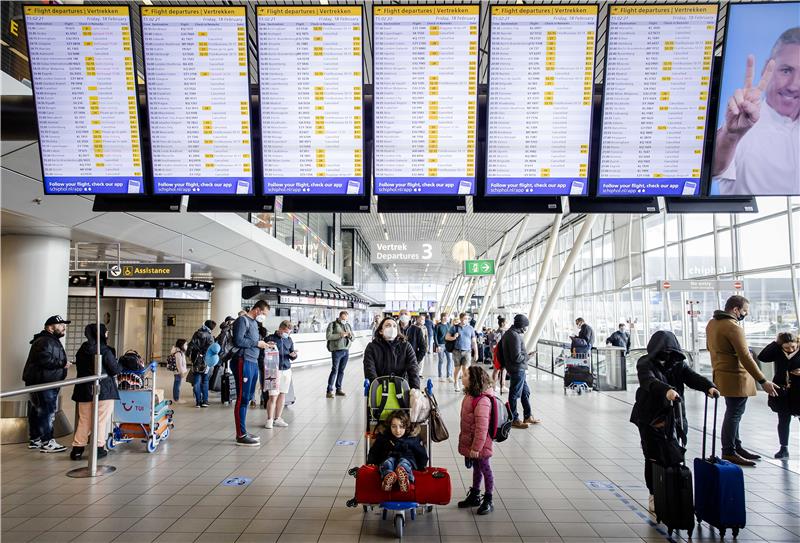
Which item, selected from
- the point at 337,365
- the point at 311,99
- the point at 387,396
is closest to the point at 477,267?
the point at 337,365

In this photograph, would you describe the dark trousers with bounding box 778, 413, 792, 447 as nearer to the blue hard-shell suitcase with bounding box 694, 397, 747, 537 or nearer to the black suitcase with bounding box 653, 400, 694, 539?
the blue hard-shell suitcase with bounding box 694, 397, 747, 537

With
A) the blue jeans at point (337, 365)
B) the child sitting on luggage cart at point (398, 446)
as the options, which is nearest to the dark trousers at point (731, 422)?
the child sitting on luggage cart at point (398, 446)

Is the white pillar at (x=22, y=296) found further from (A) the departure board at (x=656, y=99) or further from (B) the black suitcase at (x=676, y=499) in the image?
(B) the black suitcase at (x=676, y=499)

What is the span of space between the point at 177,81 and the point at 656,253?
18.9 meters

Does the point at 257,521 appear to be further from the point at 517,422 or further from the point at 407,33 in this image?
the point at 517,422

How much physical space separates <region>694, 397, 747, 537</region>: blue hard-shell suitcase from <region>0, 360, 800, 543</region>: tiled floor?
17 centimetres

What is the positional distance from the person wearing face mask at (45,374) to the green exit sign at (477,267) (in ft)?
41.9

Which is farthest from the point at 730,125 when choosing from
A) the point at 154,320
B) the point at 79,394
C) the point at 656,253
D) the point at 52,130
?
the point at 154,320

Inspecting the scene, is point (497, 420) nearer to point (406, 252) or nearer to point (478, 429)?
point (478, 429)

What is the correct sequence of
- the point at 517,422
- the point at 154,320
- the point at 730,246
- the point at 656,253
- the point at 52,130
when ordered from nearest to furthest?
1. the point at 52,130
2. the point at 517,422
3. the point at 730,246
4. the point at 656,253
5. the point at 154,320

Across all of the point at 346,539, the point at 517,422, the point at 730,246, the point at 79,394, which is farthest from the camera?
the point at 730,246

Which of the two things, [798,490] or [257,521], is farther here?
[798,490]

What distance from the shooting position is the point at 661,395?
4184mm

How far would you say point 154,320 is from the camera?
2270 cm
